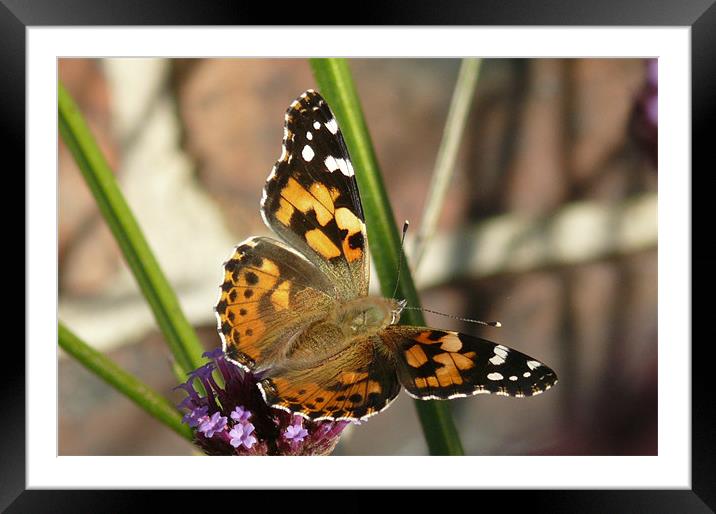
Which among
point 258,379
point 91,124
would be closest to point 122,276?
point 91,124

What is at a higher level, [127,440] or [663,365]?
[663,365]

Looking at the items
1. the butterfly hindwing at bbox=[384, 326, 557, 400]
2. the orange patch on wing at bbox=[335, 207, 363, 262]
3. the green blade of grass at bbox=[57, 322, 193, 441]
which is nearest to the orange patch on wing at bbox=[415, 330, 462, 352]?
the butterfly hindwing at bbox=[384, 326, 557, 400]

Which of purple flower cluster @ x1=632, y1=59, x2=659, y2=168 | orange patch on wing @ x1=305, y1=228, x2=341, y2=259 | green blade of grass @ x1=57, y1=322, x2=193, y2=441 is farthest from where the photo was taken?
purple flower cluster @ x1=632, y1=59, x2=659, y2=168

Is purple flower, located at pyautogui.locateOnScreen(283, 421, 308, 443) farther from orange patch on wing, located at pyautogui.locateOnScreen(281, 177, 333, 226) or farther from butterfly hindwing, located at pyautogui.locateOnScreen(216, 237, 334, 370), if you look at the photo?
orange patch on wing, located at pyautogui.locateOnScreen(281, 177, 333, 226)

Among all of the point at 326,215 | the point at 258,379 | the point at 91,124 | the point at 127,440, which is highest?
the point at 91,124

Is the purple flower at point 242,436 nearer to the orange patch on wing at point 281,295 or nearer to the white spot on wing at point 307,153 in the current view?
the orange patch on wing at point 281,295
